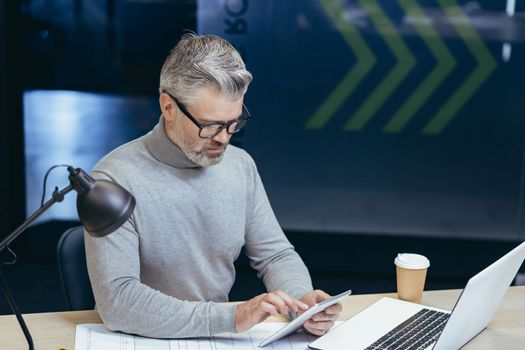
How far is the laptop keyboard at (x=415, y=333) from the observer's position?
1.86 m

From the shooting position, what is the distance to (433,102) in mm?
4195

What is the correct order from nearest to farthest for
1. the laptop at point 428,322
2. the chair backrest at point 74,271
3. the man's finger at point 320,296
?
the laptop at point 428,322
the man's finger at point 320,296
the chair backrest at point 74,271

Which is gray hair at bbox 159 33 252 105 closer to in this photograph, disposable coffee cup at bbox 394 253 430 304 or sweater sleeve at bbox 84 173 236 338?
sweater sleeve at bbox 84 173 236 338

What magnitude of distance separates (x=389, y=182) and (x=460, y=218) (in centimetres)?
43

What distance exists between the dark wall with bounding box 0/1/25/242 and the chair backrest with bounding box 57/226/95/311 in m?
2.20

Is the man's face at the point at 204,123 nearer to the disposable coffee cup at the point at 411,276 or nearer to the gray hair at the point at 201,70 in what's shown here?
the gray hair at the point at 201,70

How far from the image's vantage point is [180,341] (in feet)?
6.20

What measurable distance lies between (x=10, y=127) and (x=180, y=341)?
2.70 m

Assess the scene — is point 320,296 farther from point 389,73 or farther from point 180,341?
point 389,73

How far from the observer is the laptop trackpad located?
1.85 m

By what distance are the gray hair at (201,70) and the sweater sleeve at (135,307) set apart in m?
0.40

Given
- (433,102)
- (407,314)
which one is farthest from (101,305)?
(433,102)

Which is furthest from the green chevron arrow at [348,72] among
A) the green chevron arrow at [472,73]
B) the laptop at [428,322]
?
the laptop at [428,322]

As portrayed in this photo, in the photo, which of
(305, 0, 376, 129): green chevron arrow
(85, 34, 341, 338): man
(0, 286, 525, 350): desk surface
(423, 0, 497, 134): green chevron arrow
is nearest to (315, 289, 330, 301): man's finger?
(85, 34, 341, 338): man
